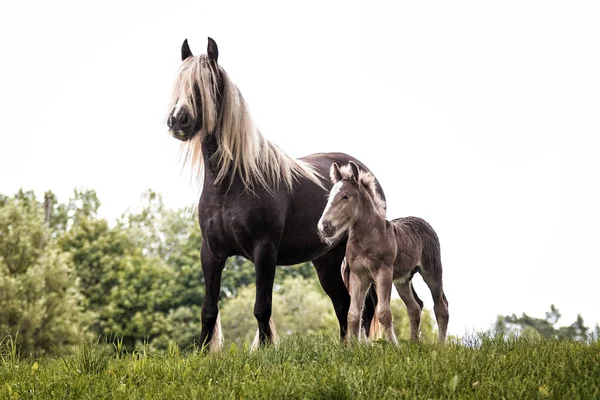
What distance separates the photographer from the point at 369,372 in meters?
6.25

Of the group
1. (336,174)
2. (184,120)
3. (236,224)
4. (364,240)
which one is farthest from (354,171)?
(184,120)

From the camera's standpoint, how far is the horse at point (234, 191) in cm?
834

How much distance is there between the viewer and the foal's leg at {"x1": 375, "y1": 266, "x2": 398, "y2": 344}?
7391 mm

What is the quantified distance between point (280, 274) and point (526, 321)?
17407mm

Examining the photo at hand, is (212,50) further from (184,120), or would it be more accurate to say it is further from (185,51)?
(184,120)

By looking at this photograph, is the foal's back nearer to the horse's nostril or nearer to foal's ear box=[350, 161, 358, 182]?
foal's ear box=[350, 161, 358, 182]

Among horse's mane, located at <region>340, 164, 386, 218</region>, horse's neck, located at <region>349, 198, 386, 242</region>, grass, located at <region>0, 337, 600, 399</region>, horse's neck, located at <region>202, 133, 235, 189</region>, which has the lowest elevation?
grass, located at <region>0, 337, 600, 399</region>

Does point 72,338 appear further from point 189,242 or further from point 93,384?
point 93,384

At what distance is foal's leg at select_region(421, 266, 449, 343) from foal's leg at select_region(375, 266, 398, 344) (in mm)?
1373

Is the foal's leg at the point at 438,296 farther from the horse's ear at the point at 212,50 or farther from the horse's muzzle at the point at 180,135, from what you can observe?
the horse's ear at the point at 212,50

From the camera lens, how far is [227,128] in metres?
8.68

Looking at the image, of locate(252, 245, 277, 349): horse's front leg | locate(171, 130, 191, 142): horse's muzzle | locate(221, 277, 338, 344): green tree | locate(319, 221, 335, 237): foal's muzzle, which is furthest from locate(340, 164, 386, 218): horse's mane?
locate(221, 277, 338, 344): green tree

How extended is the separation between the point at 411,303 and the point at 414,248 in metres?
0.75

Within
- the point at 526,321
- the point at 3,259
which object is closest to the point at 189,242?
the point at 3,259
